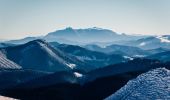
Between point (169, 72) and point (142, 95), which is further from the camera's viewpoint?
point (169, 72)

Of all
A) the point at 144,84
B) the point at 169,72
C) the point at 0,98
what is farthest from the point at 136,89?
the point at 0,98

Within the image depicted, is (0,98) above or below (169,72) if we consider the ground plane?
below

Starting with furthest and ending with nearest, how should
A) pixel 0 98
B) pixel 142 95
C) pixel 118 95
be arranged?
pixel 0 98 → pixel 118 95 → pixel 142 95

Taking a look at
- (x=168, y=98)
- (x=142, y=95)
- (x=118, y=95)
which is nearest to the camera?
(x=168, y=98)

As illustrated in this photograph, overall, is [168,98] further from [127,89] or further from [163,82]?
[127,89]

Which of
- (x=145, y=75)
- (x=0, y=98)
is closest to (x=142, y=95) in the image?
(x=145, y=75)

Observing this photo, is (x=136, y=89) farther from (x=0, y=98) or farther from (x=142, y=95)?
(x=0, y=98)
